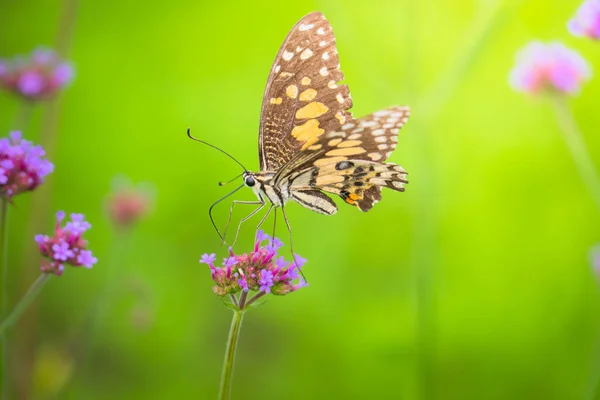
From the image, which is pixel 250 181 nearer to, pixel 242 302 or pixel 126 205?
pixel 242 302

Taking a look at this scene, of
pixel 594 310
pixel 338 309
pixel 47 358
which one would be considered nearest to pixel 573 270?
pixel 594 310

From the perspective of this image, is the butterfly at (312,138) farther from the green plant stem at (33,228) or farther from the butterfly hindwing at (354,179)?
the green plant stem at (33,228)

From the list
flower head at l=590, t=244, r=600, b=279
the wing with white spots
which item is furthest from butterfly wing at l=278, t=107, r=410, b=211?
flower head at l=590, t=244, r=600, b=279

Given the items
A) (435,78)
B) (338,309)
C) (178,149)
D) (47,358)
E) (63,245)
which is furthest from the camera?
(435,78)

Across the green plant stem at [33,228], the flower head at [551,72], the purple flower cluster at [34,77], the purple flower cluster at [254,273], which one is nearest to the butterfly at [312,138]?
the purple flower cluster at [254,273]

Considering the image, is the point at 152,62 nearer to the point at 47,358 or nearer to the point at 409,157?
the point at 409,157

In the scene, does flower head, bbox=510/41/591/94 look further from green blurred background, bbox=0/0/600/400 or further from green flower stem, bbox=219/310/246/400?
green flower stem, bbox=219/310/246/400
